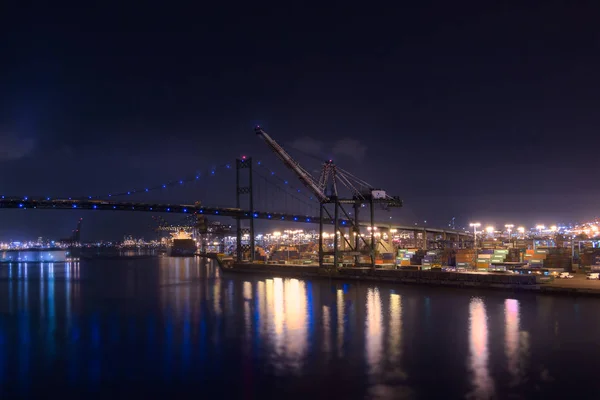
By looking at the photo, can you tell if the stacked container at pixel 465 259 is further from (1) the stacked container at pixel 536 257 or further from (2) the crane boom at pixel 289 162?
(2) the crane boom at pixel 289 162

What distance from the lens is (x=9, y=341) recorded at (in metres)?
15.9

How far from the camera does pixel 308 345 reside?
1454 cm

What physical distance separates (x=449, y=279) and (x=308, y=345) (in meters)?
16.9

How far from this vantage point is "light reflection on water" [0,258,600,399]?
35.8 feet

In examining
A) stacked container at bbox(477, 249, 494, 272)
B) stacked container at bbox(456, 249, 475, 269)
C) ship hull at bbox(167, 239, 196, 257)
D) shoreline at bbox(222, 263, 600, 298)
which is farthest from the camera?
ship hull at bbox(167, 239, 196, 257)

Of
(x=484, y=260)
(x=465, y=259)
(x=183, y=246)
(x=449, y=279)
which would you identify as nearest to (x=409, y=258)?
(x=465, y=259)

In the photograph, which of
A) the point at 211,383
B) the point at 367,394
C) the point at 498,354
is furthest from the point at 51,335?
the point at 498,354

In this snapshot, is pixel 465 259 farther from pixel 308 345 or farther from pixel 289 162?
pixel 308 345

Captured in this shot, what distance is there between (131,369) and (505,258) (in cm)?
3209

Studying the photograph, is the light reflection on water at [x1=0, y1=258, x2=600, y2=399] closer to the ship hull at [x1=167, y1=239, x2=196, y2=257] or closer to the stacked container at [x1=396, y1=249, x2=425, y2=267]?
the stacked container at [x1=396, y1=249, x2=425, y2=267]

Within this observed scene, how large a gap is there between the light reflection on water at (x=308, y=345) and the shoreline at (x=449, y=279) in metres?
1.22

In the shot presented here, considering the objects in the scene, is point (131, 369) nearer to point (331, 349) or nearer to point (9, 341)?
point (331, 349)

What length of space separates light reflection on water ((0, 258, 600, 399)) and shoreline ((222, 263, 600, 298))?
1.22 m

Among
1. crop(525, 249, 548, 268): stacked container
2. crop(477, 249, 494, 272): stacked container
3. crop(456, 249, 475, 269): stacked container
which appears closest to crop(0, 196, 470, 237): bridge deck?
crop(456, 249, 475, 269): stacked container
